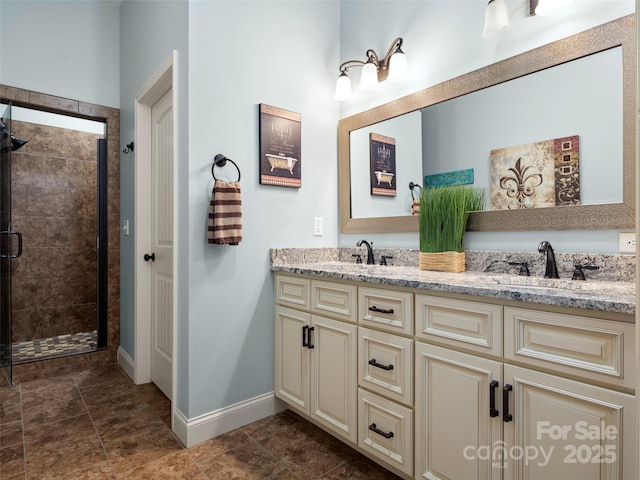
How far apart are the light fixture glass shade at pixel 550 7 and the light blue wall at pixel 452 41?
1.5 inches

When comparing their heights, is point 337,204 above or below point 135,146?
below

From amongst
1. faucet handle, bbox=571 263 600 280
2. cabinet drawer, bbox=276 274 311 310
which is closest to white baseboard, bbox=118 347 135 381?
cabinet drawer, bbox=276 274 311 310

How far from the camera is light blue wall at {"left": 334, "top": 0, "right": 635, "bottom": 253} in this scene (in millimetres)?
1501

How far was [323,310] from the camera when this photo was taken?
183cm

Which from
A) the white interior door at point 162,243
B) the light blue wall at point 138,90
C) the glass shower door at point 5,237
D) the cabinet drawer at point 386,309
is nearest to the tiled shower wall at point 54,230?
the glass shower door at point 5,237

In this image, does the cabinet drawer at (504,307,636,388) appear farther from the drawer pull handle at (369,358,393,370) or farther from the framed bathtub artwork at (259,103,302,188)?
the framed bathtub artwork at (259,103,302,188)

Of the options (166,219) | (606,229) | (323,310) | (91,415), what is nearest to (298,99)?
(166,219)

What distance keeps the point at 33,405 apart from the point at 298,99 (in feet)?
8.34

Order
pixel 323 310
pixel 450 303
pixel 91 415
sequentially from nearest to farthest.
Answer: pixel 450 303
pixel 323 310
pixel 91 415

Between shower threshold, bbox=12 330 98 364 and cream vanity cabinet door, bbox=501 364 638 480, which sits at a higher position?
cream vanity cabinet door, bbox=501 364 638 480

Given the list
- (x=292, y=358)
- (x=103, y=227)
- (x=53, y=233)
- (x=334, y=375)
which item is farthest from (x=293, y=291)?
(x=53, y=233)

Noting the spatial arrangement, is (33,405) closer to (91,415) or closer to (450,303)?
(91,415)

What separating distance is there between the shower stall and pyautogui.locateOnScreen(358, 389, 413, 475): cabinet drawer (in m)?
2.60

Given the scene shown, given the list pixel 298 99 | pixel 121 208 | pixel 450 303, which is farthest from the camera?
pixel 121 208
